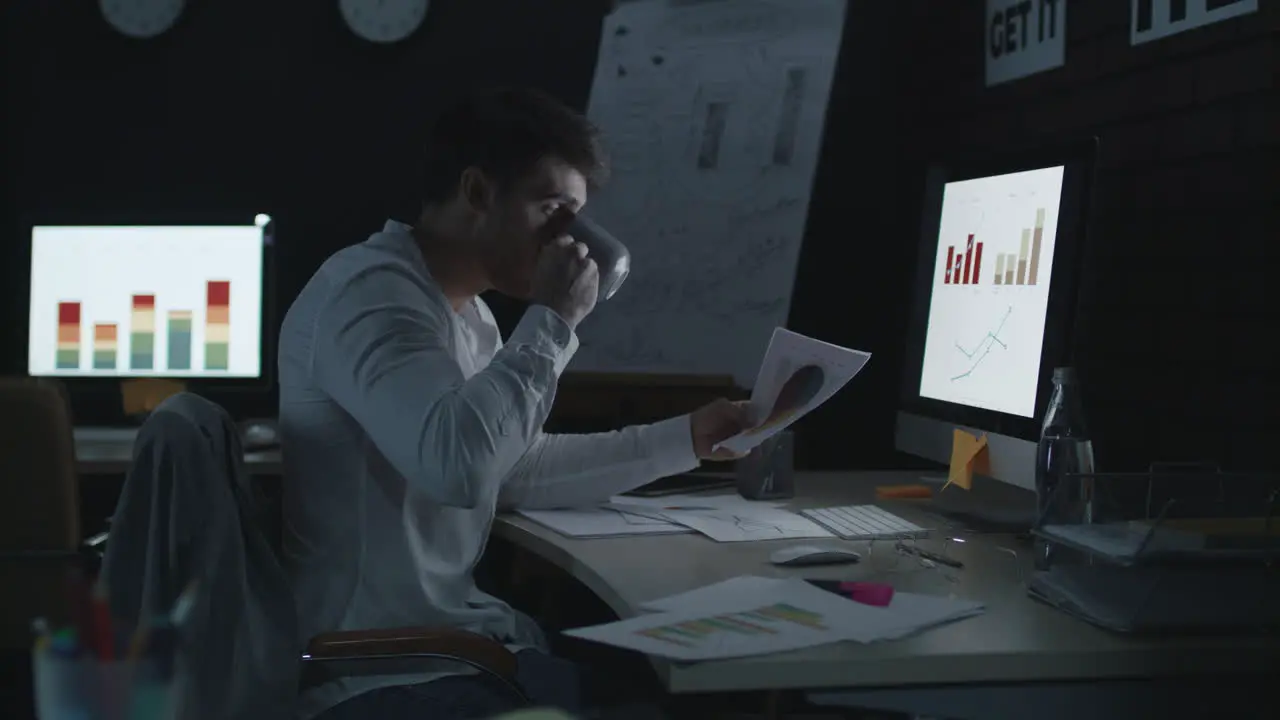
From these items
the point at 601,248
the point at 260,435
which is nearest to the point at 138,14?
the point at 260,435

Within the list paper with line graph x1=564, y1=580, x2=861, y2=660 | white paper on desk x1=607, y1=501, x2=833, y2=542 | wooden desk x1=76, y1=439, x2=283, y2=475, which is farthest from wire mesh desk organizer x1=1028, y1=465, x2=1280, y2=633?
wooden desk x1=76, y1=439, x2=283, y2=475

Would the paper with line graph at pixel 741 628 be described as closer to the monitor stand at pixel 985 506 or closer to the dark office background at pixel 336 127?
the monitor stand at pixel 985 506

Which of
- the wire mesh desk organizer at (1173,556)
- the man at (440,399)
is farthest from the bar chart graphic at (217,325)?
the wire mesh desk organizer at (1173,556)

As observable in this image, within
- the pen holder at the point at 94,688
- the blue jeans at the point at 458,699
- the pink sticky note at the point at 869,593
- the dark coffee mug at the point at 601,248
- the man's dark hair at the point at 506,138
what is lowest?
the blue jeans at the point at 458,699

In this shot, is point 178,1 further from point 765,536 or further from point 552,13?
point 765,536

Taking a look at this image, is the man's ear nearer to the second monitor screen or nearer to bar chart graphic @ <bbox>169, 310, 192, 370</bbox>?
the second monitor screen

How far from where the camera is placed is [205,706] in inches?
55.8

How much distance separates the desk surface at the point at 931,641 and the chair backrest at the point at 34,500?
1003 millimetres

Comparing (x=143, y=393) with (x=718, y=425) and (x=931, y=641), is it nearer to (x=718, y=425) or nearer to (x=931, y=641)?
(x=718, y=425)

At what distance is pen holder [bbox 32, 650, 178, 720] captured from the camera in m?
0.64

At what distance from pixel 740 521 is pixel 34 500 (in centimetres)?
122

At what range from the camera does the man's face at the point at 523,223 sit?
184 cm

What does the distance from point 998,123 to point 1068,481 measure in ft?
5.08

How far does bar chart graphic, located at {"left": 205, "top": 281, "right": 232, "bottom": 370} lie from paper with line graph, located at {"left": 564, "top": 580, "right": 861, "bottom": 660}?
2121 millimetres
